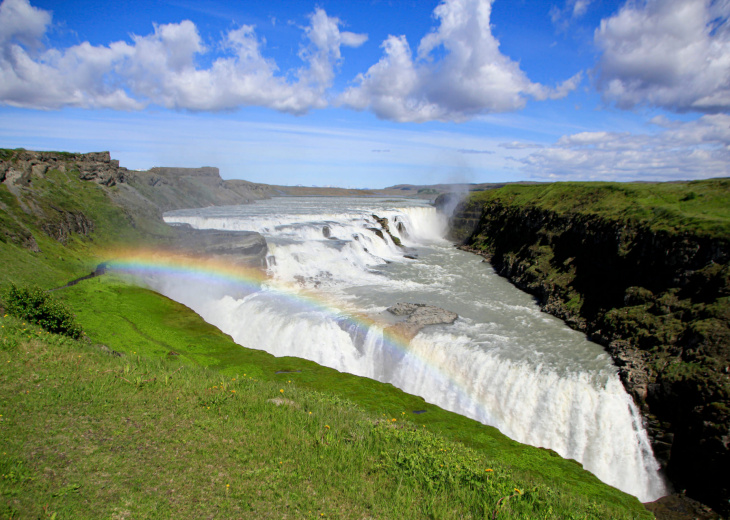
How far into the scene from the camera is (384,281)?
37156mm

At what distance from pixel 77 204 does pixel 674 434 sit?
183 feet

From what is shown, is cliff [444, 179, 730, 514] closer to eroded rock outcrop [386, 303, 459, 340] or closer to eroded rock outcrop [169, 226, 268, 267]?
eroded rock outcrop [386, 303, 459, 340]

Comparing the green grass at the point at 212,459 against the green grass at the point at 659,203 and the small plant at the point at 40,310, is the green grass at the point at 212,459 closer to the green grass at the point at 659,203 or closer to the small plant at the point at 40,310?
the small plant at the point at 40,310

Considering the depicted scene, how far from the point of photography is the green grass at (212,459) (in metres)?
7.53

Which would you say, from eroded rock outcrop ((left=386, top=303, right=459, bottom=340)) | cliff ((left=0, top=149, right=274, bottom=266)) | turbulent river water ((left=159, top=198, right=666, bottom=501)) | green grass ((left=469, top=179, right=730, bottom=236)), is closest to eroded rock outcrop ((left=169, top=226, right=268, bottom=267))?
cliff ((left=0, top=149, right=274, bottom=266))

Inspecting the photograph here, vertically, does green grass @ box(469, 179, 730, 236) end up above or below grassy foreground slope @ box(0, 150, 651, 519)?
above

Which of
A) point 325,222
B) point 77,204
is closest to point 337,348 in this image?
point 325,222

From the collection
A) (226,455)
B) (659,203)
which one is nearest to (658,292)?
(659,203)

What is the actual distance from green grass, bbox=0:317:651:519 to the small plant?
4641mm

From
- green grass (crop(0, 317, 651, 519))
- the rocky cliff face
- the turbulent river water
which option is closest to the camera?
green grass (crop(0, 317, 651, 519))

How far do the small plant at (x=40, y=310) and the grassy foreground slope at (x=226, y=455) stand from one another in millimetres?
2143

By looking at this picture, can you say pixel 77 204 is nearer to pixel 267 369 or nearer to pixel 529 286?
pixel 267 369

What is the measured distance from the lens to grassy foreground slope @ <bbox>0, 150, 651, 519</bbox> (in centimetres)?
761

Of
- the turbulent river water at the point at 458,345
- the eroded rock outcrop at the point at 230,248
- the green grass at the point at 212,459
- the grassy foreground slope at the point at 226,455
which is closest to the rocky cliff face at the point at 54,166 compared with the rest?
the eroded rock outcrop at the point at 230,248
